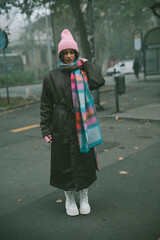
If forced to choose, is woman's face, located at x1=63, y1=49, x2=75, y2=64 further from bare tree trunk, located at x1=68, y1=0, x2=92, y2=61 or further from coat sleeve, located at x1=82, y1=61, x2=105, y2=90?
bare tree trunk, located at x1=68, y1=0, x2=92, y2=61

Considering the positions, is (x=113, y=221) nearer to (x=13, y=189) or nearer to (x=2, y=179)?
(x=13, y=189)

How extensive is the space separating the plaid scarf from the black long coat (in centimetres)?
6

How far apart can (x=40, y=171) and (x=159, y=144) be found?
8.33 feet

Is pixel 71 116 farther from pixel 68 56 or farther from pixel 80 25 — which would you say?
pixel 80 25

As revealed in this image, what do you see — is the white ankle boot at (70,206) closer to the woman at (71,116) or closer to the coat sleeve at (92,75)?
the woman at (71,116)

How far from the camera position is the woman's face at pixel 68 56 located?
10.6 feet

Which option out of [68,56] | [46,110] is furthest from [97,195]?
[68,56]

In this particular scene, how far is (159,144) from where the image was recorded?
622cm

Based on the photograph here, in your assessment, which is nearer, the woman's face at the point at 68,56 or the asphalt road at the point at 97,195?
the asphalt road at the point at 97,195

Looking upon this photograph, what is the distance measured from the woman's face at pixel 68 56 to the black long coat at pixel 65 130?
0.41 ft

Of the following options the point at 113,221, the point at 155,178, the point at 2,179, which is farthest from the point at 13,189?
the point at 155,178

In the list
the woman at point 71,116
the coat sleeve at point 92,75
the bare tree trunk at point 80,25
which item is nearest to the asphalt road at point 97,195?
the woman at point 71,116

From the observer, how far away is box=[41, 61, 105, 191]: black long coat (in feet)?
10.7

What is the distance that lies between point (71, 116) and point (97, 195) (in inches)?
50.0
